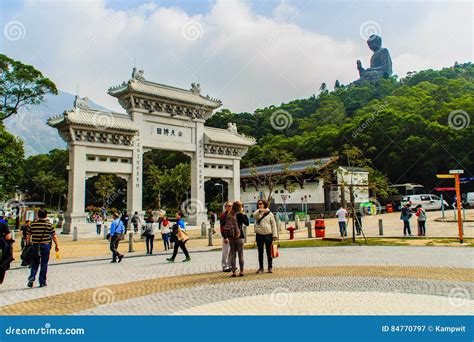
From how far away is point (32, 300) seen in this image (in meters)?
7.07

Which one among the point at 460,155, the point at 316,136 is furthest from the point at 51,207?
the point at 460,155

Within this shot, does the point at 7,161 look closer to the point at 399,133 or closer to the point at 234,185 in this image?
the point at 234,185

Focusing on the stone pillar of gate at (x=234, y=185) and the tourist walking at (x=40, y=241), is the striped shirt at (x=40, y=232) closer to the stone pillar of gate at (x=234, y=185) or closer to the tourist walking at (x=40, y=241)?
the tourist walking at (x=40, y=241)

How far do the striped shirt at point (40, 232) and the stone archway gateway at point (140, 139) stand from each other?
1936 centimetres

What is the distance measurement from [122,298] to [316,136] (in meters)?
58.1

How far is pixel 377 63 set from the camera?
127188 mm

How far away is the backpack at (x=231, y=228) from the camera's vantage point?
29.7 ft

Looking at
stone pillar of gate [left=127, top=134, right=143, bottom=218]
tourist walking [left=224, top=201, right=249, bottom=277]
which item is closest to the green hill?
stone pillar of gate [left=127, top=134, right=143, bottom=218]

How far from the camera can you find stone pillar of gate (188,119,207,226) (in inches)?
1330

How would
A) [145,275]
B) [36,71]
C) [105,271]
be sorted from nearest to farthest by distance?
[145,275] < [105,271] < [36,71]

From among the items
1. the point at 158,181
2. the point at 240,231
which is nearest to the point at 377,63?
the point at 158,181

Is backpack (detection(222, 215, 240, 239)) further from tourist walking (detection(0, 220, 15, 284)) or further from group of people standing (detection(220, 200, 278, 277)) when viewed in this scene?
tourist walking (detection(0, 220, 15, 284))

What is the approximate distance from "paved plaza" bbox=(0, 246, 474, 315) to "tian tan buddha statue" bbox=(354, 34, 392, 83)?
122222 millimetres

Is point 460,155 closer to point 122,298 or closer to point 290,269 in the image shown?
point 290,269
